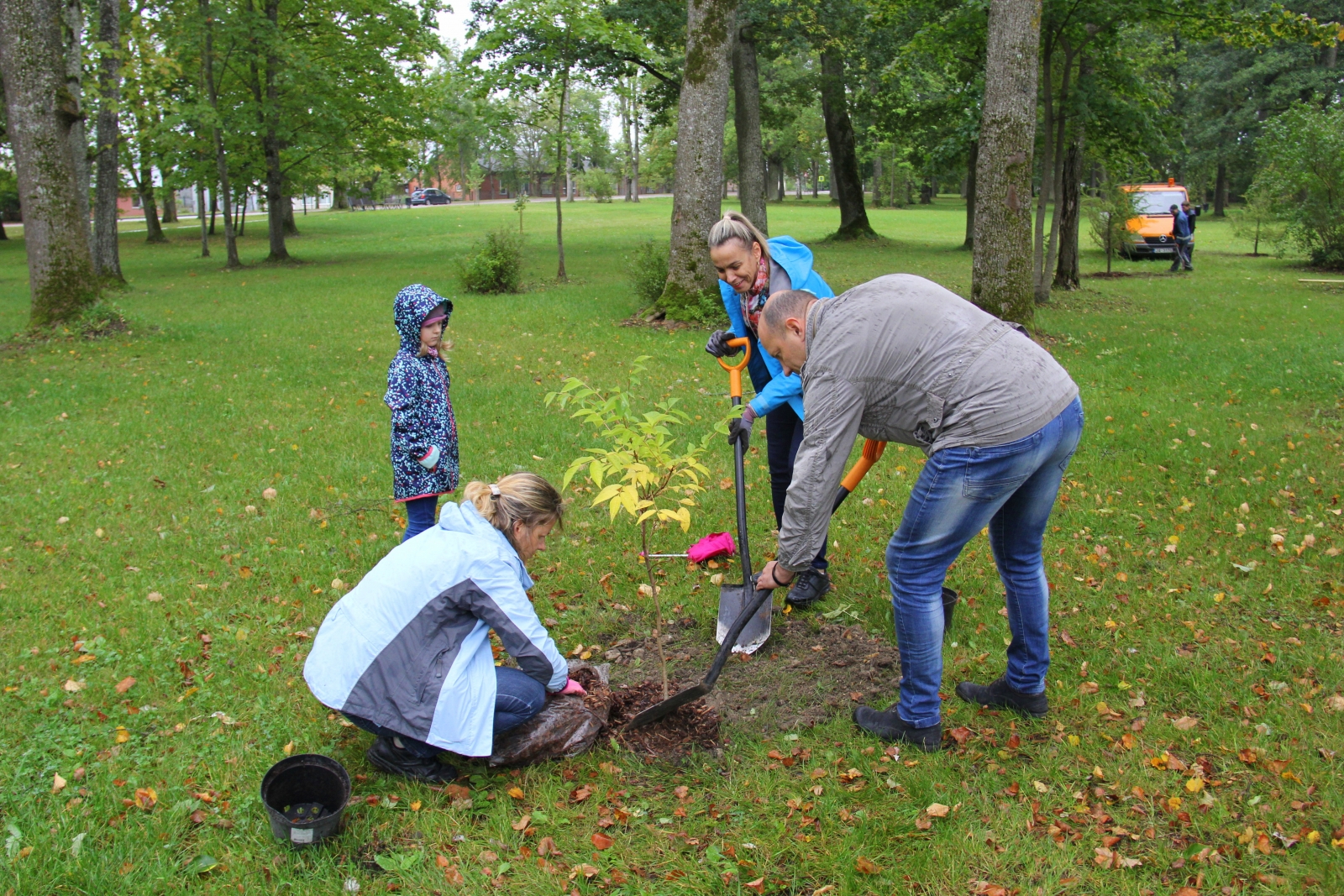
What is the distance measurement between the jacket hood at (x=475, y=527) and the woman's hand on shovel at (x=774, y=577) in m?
0.90

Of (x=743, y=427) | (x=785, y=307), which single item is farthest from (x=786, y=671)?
(x=785, y=307)

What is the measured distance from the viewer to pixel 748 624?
421cm

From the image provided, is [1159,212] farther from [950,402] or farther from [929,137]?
[950,402]

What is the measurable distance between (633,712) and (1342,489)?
16.6 feet

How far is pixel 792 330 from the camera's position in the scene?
3.25m

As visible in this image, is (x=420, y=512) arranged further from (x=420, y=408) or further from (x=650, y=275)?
(x=650, y=275)

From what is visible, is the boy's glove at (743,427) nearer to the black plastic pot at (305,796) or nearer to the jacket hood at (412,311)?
the jacket hood at (412,311)

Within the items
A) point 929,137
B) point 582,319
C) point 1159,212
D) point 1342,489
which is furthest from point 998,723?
point 1159,212

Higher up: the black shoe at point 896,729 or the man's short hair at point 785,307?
the man's short hair at point 785,307

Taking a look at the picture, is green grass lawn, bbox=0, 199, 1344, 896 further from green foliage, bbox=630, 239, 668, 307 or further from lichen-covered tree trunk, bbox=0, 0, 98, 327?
green foliage, bbox=630, 239, 668, 307

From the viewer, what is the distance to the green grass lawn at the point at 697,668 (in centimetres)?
297

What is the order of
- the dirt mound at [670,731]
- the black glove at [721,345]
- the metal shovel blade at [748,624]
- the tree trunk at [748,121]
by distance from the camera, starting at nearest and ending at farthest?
the dirt mound at [670,731]
the metal shovel blade at [748,624]
the black glove at [721,345]
the tree trunk at [748,121]

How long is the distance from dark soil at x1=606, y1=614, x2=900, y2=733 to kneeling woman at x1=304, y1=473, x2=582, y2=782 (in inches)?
35.8

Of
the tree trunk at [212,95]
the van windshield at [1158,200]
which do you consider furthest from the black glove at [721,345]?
the van windshield at [1158,200]
